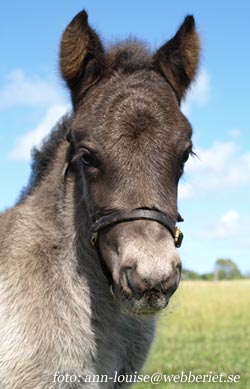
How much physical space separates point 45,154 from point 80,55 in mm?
1177

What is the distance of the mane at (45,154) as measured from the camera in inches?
211

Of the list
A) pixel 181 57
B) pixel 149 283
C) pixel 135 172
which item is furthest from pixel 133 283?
pixel 181 57

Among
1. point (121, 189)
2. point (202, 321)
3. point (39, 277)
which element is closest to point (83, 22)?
point (121, 189)

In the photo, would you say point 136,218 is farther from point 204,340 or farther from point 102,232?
point 204,340

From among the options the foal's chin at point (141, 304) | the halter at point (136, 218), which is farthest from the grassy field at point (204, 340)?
the halter at point (136, 218)

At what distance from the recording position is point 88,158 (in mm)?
4191

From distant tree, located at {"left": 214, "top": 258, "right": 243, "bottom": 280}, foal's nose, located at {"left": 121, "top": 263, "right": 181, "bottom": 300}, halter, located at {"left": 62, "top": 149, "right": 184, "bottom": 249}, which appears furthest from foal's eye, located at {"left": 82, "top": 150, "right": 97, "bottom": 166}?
distant tree, located at {"left": 214, "top": 258, "right": 243, "bottom": 280}

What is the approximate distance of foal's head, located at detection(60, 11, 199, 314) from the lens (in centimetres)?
368

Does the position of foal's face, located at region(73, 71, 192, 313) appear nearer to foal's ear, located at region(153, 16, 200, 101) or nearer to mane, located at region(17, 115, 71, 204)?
foal's ear, located at region(153, 16, 200, 101)

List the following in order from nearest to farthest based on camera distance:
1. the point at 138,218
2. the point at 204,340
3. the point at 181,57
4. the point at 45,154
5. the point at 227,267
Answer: the point at 138,218
the point at 181,57
the point at 45,154
the point at 204,340
the point at 227,267

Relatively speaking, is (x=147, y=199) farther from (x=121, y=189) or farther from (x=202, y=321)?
(x=202, y=321)

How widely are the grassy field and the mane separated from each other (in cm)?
157

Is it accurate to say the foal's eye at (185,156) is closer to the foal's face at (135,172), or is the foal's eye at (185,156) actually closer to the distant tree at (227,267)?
the foal's face at (135,172)

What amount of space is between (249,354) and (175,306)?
11086 millimetres
